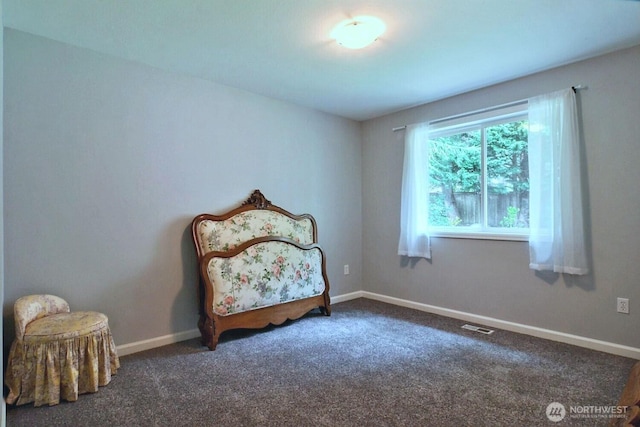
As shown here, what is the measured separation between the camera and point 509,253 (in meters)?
3.27

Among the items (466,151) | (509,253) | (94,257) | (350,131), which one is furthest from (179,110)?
(509,253)

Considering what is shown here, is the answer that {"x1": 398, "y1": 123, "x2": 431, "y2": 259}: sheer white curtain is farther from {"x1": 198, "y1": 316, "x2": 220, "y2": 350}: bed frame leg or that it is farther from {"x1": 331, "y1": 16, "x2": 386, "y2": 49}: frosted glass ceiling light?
{"x1": 198, "y1": 316, "x2": 220, "y2": 350}: bed frame leg

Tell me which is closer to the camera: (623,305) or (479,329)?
(623,305)

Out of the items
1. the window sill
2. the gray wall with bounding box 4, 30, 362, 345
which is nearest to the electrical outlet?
the window sill

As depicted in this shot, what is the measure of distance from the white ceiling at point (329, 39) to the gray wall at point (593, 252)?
0.17 meters

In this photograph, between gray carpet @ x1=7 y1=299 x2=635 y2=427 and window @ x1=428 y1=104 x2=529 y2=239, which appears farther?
window @ x1=428 y1=104 x2=529 y2=239

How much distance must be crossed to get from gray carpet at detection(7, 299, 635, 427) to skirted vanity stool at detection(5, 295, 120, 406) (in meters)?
0.07

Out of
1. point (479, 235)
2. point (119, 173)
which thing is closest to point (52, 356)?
point (119, 173)

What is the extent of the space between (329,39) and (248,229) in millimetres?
1768

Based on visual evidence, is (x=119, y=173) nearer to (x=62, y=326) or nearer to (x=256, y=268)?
(x=62, y=326)

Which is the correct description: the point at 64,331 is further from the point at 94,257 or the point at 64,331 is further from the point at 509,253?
the point at 509,253

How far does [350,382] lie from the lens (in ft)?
7.40

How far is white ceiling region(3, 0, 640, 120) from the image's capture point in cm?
211

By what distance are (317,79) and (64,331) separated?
267cm
